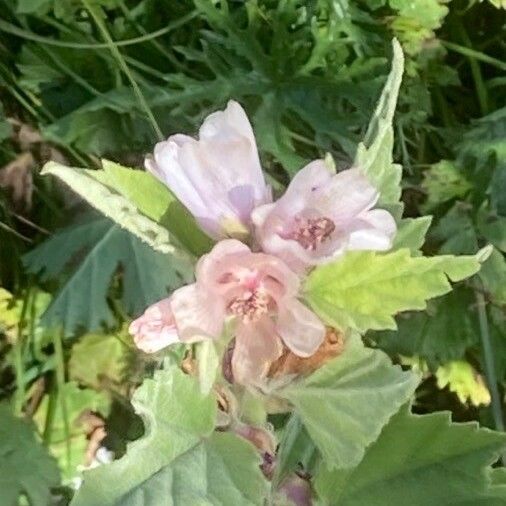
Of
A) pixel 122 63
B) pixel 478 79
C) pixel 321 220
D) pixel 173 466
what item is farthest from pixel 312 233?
pixel 478 79

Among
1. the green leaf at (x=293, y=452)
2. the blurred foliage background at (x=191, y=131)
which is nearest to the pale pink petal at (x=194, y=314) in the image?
the green leaf at (x=293, y=452)

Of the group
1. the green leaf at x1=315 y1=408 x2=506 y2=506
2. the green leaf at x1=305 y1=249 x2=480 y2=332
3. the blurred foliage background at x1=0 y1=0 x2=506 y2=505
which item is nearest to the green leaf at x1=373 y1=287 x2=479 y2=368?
the blurred foliage background at x1=0 y1=0 x2=506 y2=505

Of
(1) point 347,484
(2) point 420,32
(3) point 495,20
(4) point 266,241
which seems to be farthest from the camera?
(3) point 495,20

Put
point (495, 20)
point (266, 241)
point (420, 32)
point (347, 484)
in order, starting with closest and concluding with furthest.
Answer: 1. point (266, 241)
2. point (347, 484)
3. point (420, 32)
4. point (495, 20)

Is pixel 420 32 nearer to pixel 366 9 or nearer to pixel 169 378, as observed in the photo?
pixel 366 9

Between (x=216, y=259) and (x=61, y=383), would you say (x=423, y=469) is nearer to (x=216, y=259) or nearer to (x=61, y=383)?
(x=216, y=259)

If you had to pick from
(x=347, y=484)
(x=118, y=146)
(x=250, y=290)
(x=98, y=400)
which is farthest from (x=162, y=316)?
(x=98, y=400)
